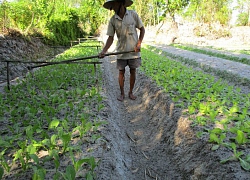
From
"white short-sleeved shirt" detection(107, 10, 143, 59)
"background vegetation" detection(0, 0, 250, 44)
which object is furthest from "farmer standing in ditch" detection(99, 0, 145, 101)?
"background vegetation" detection(0, 0, 250, 44)

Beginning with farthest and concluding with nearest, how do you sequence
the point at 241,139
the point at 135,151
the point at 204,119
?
the point at 135,151 < the point at 204,119 < the point at 241,139

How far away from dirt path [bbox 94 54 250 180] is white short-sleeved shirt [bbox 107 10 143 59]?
119 centimetres

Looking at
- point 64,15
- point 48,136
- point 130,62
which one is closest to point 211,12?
point 64,15

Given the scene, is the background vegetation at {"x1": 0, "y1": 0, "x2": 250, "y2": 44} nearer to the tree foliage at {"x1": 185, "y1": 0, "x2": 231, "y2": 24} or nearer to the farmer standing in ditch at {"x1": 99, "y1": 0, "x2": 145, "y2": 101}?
the tree foliage at {"x1": 185, "y1": 0, "x2": 231, "y2": 24}

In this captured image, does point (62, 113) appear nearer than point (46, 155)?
No

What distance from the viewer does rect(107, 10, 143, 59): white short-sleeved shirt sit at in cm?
472

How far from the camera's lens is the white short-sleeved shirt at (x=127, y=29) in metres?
4.72

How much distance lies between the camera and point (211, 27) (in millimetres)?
32219

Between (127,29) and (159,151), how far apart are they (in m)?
2.71

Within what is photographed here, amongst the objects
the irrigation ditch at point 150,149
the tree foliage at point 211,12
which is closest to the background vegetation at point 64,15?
the tree foliage at point 211,12

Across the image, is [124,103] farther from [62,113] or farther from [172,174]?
[172,174]

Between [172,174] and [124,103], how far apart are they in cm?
286

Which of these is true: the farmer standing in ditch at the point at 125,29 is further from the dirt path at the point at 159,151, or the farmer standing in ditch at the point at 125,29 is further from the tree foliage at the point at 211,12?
the tree foliage at the point at 211,12

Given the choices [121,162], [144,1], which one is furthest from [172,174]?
[144,1]
